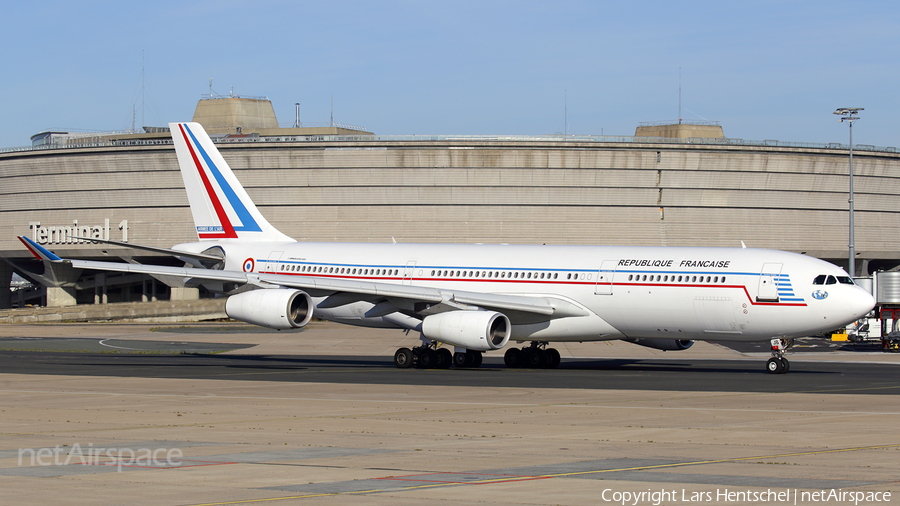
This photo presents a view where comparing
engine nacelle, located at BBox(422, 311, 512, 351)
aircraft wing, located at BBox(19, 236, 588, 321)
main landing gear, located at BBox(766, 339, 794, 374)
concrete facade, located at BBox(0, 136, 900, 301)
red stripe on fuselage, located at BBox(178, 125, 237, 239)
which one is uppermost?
concrete facade, located at BBox(0, 136, 900, 301)

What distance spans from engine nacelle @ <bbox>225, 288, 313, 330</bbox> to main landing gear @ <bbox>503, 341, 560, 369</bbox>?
23.1 feet

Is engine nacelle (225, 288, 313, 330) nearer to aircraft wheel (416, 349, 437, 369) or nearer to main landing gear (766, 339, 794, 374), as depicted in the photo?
aircraft wheel (416, 349, 437, 369)

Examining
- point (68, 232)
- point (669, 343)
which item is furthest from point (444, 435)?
point (68, 232)

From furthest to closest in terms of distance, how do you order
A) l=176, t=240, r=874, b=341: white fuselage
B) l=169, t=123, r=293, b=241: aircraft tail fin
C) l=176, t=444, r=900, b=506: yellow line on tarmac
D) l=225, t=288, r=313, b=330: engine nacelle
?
l=169, t=123, r=293, b=241: aircraft tail fin < l=225, t=288, r=313, b=330: engine nacelle < l=176, t=240, r=874, b=341: white fuselage < l=176, t=444, r=900, b=506: yellow line on tarmac

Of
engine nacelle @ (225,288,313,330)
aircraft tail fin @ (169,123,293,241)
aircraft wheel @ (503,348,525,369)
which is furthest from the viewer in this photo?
aircraft tail fin @ (169,123,293,241)

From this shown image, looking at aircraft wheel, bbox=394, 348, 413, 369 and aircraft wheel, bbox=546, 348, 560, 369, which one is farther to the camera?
aircraft wheel, bbox=546, 348, 560, 369

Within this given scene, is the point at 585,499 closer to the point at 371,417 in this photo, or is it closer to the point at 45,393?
the point at 371,417

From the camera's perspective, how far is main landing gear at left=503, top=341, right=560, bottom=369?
32.4 meters

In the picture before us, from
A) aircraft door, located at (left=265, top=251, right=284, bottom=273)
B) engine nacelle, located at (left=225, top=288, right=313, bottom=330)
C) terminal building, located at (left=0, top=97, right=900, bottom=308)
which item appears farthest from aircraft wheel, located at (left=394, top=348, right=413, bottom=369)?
terminal building, located at (left=0, top=97, right=900, bottom=308)

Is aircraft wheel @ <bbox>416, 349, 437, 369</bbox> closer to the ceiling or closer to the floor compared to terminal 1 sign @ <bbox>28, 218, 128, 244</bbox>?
closer to the floor

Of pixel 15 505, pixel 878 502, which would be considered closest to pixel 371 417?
pixel 15 505

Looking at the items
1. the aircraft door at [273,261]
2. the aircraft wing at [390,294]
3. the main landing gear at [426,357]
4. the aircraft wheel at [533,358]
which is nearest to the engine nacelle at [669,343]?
the aircraft wheel at [533,358]

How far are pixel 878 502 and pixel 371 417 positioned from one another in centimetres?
1015

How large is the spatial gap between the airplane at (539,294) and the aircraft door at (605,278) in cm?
3
